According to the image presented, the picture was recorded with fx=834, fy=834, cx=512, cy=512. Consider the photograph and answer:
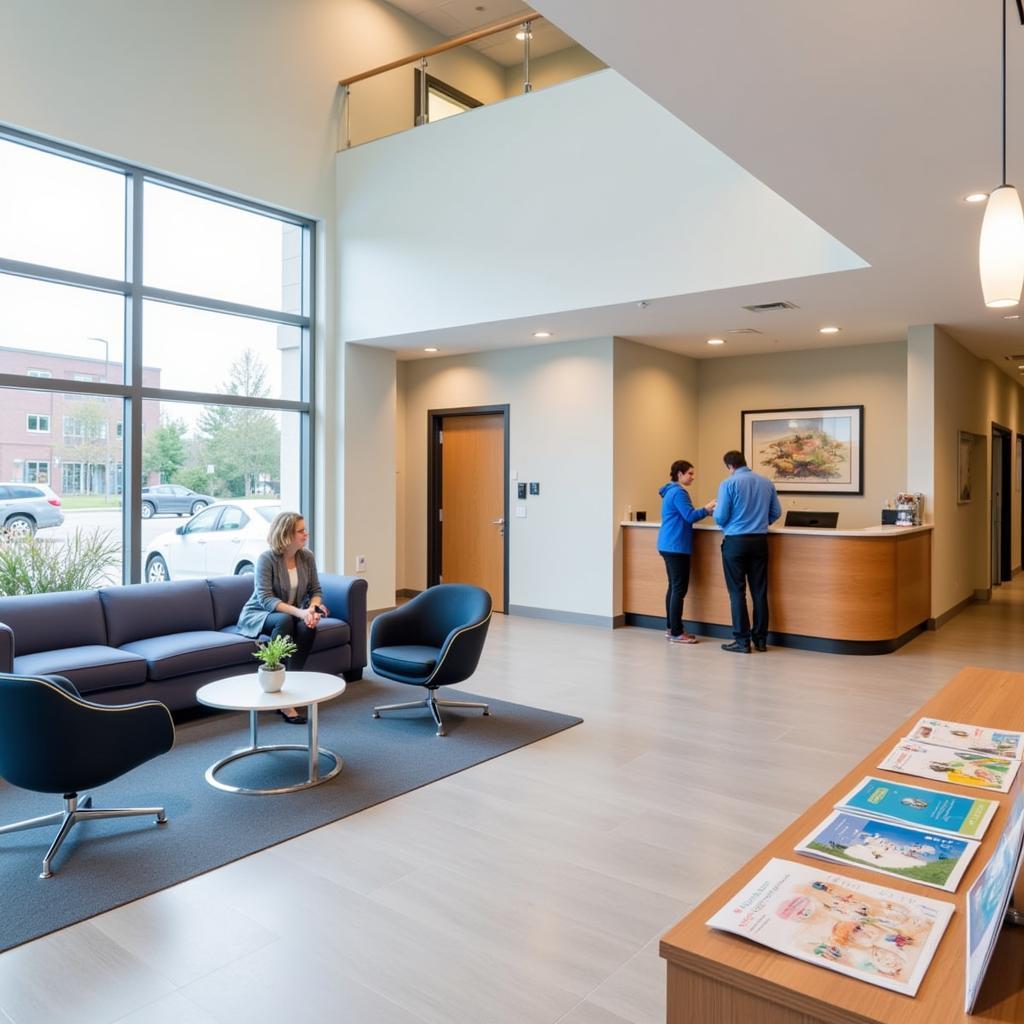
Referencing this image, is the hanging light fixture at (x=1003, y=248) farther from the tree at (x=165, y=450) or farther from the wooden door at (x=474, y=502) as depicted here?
the wooden door at (x=474, y=502)

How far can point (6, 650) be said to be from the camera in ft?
12.9

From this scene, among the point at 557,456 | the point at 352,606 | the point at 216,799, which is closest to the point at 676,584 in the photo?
the point at 557,456

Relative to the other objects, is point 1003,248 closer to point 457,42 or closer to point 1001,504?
point 457,42

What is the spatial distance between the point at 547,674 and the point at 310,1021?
3.92 m

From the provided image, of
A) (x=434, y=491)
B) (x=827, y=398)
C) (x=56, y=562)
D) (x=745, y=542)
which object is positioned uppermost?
(x=827, y=398)

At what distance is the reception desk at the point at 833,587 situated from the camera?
659cm

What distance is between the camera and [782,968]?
1105 mm

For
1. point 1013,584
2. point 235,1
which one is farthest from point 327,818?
point 1013,584

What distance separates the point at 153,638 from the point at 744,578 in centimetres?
453

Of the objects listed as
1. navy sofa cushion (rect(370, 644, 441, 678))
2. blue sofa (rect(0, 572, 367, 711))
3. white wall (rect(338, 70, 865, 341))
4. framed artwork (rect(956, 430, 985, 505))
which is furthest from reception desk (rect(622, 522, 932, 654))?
navy sofa cushion (rect(370, 644, 441, 678))

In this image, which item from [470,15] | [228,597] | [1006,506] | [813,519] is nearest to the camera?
[228,597]

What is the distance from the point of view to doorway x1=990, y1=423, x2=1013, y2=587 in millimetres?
10492

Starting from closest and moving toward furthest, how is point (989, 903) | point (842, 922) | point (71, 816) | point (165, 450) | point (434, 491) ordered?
point (989, 903) < point (842, 922) < point (71, 816) < point (165, 450) < point (434, 491)

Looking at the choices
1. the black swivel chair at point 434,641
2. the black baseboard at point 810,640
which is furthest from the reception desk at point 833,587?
the black swivel chair at point 434,641
